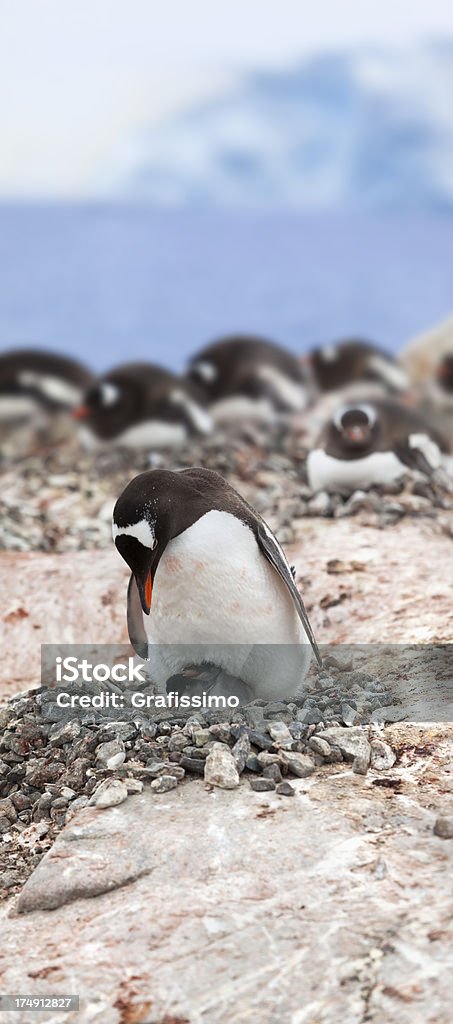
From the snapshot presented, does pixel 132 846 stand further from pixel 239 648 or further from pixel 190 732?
pixel 239 648

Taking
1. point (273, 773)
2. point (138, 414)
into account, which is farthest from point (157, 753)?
point (138, 414)

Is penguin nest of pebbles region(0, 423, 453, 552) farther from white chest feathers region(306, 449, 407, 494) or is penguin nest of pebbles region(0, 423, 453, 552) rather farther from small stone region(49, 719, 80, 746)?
small stone region(49, 719, 80, 746)

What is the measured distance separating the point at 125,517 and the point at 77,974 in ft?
4.72

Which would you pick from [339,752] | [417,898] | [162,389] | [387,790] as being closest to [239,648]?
[339,752]

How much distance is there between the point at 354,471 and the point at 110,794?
12.2ft

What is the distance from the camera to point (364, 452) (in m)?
6.61

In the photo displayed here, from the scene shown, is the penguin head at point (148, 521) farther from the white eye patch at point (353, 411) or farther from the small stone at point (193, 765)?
the white eye patch at point (353, 411)

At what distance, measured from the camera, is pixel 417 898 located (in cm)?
261

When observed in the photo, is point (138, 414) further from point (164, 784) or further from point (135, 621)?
point (164, 784)

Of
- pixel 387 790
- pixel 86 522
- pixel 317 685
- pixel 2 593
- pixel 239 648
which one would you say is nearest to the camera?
pixel 387 790

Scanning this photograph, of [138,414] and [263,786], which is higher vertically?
[138,414]

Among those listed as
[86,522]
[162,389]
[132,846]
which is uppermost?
[162,389]

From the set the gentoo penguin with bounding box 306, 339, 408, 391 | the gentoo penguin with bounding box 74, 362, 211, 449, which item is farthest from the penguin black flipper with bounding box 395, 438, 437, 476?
the gentoo penguin with bounding box 306, 339, 408, 391

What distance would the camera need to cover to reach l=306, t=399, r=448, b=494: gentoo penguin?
6570mm
